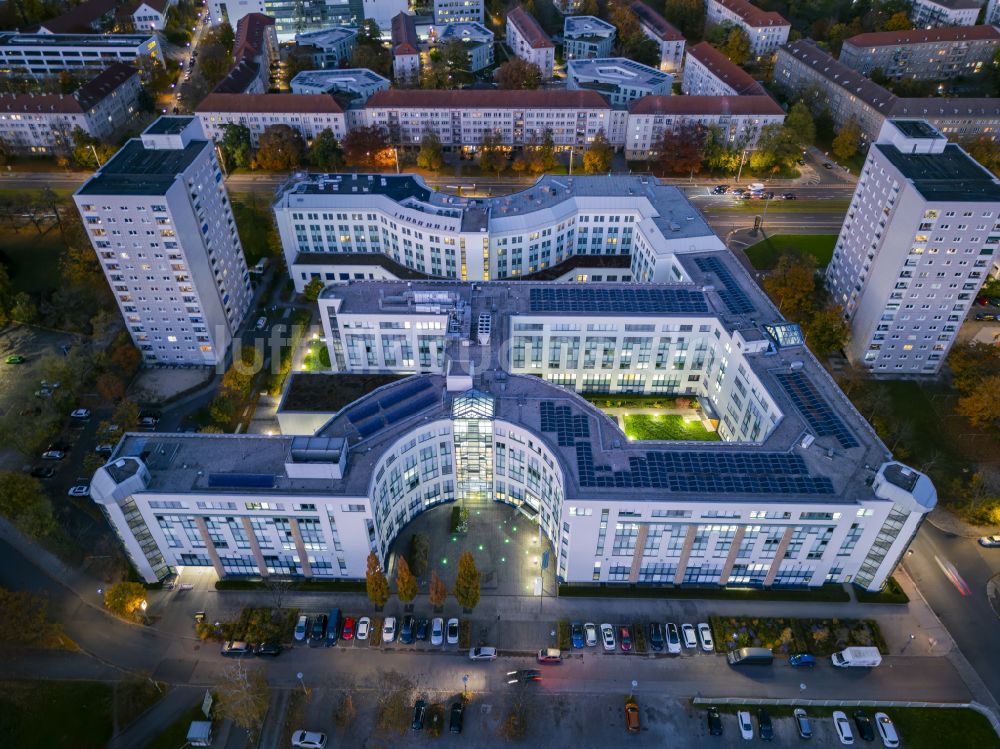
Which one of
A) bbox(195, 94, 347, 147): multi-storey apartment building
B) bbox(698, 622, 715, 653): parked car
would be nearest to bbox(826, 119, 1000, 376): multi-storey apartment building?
bbox(698, 622, 715, 653): parked car

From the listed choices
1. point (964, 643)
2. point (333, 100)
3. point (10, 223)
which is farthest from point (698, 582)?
point (10, 223)

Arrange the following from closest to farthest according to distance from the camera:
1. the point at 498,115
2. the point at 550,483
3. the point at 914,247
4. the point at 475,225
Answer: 1. the point at 550,483
2. the point at 914,247
3. the point at 475,225
4. the point at 498,115

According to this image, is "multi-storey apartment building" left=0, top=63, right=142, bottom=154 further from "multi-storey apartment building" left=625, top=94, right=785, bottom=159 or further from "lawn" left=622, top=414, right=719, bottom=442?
"lawn" left=622, top=414, right=719, bottom=442

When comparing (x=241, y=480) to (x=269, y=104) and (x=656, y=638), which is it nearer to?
(x=656, y=638)

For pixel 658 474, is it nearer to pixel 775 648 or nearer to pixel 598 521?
pixel 598 521

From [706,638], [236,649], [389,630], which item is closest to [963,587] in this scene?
[706,638]

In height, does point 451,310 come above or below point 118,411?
above
